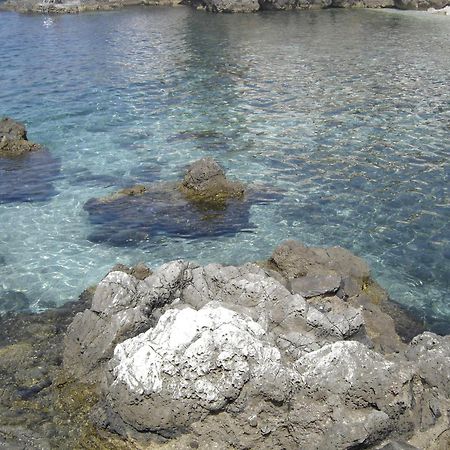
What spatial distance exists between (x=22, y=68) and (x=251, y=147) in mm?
31180

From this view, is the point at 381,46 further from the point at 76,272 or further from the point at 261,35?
the point at 76,272

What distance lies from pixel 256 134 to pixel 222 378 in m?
24.7

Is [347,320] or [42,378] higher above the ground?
[347,320]

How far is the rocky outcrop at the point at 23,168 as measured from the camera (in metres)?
27.9

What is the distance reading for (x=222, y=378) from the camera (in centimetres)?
1209

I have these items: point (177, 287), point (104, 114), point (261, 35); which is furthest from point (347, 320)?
point (261, 35)

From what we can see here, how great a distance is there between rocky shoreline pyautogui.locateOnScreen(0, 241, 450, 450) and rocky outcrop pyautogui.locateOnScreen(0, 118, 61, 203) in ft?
45.3

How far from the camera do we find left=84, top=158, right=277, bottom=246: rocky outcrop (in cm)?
2389

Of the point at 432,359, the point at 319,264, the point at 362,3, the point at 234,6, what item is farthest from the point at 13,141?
the point at 362,3

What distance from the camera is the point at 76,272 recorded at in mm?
21344

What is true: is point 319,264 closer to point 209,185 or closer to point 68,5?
point 209,185

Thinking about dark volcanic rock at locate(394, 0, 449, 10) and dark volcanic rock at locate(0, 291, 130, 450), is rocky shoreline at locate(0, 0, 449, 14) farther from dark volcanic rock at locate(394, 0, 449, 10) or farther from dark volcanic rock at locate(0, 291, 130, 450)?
dark volcanic rock at locate(0, 291, 130, 450)

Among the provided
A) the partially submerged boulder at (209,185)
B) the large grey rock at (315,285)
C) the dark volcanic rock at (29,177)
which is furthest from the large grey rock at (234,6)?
the large grey rock at (315,285)

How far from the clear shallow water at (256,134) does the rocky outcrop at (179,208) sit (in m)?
0.72
